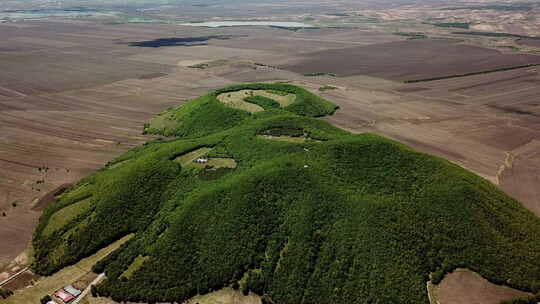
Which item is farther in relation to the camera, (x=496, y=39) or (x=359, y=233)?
(x=496, y=39)

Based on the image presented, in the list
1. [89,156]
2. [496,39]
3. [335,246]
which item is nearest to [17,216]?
[89,156]

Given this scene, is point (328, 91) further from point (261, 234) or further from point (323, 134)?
point (261, 234)

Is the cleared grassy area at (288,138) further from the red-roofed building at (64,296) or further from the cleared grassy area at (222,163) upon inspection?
the red-roofed building at (64,296)

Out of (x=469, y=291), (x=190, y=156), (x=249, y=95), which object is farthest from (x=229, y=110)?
(x=469, y=291)

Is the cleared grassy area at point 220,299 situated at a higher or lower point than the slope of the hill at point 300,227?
lower

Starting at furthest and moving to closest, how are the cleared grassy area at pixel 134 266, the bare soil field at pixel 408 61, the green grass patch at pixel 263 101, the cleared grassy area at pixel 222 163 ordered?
1. the bare soil field at pixel 408 61
2. the green grass patch at pixel 263 101
3. the cleared grassy area at pixel 222 163
4. the cleared grassy area at pixel 134 266

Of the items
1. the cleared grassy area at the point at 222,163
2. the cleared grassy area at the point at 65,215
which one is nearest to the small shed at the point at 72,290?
the cleared grassy area at the point at 65,215
